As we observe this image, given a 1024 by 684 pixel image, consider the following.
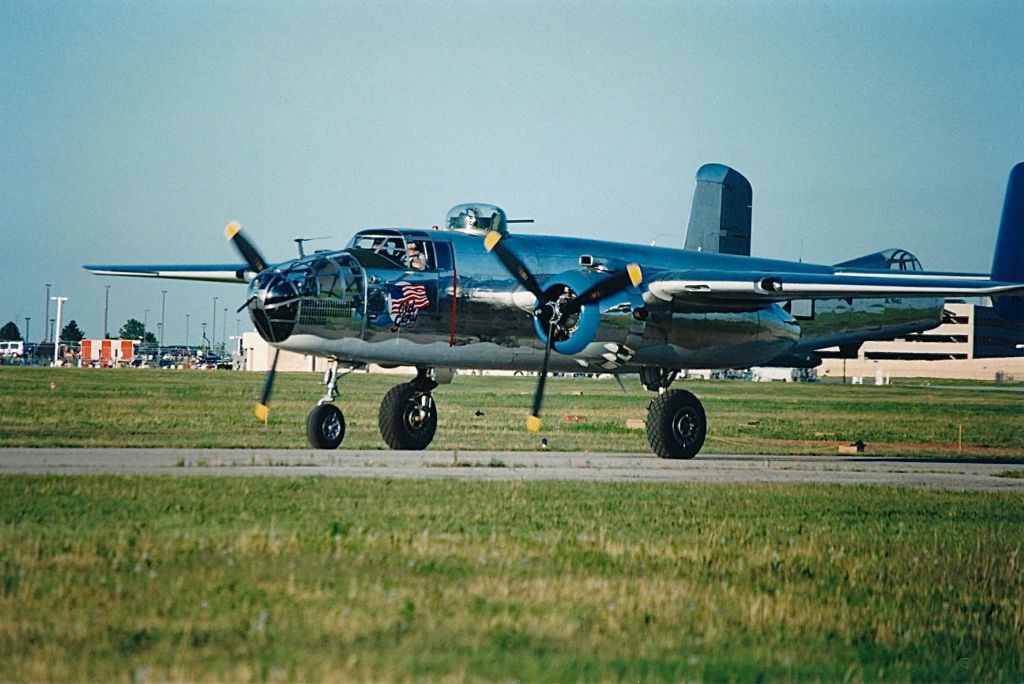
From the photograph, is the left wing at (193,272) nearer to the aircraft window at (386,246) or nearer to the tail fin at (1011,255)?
the aircraft window at (386,246)

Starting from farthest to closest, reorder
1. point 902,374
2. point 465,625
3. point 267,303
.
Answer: point 902,374 → point 267,303 → point 465,625

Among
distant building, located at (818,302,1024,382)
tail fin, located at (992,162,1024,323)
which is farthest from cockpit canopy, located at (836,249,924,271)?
distant building, located at (818,302,1024,382)

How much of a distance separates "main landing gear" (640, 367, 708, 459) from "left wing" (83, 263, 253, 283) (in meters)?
10.0

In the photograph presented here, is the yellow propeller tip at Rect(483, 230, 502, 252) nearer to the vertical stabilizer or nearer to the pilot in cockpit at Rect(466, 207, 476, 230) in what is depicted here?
the pilot in cockpit at Rect(466, 207, 476, 230)

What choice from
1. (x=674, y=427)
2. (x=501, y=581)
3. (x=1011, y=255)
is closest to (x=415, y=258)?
(x=674, y=427)

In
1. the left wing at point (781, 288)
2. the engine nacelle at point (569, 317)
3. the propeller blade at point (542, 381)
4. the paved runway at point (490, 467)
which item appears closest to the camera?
the paved runway at point (490, 467)

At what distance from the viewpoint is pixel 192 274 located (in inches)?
1347

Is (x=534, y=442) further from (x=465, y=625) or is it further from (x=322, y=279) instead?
(x=465, y=625)

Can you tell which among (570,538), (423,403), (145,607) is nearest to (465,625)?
(145,607)

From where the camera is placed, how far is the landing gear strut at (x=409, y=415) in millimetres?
30219

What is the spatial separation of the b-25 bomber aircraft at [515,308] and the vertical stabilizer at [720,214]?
24.0 ft

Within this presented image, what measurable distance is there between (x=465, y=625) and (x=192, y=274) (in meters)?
24.7

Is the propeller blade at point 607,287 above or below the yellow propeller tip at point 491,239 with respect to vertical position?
below

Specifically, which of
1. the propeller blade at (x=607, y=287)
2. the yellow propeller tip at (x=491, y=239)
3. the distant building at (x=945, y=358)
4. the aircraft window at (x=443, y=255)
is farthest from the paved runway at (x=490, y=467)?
the distant building at (x=945, y=358)
